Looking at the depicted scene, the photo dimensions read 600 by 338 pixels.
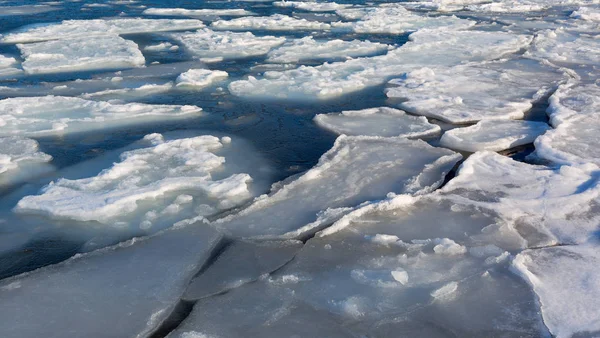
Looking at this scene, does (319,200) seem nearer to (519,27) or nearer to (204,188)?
(204,188)

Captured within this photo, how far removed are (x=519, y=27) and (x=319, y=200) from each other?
9409mm

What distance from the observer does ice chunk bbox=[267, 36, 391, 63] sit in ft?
30.3

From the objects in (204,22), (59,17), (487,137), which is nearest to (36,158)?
(487,137)

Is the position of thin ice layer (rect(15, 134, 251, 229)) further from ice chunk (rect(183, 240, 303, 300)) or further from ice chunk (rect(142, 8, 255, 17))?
ice chunk (rect(142, 8, 255, 17))

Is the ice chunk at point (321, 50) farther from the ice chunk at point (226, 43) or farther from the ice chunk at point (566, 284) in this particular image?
the ice chunk at point (566, 284)

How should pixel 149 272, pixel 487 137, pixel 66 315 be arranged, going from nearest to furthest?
pixel 66 315 → pixel 149 272 → pixel 487 137

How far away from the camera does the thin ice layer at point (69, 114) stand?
5.88 metres

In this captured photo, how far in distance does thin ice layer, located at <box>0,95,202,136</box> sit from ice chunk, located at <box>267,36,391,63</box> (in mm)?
2979

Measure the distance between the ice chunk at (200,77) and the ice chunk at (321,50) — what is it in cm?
127

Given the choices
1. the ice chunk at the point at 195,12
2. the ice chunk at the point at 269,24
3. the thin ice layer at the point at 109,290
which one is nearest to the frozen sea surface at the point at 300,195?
the thin ice layer at the point at 109,290

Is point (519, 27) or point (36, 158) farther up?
point (36, 158)

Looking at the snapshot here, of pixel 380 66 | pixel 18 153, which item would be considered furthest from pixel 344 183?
pixel 380 66

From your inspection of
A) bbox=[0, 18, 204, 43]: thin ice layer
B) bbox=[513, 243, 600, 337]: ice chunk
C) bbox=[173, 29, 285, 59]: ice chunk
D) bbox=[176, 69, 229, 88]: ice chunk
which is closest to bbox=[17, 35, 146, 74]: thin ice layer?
bbox=[0, 18, 204, 43]: thin ice layer

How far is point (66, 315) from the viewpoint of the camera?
2939 millimetres
